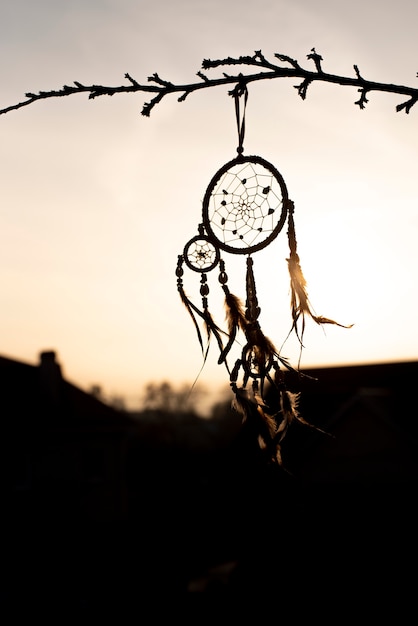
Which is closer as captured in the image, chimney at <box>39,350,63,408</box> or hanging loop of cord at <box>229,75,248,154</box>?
hanging loop of cord at <box>229,75,248,154</box>

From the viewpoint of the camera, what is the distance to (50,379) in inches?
1102

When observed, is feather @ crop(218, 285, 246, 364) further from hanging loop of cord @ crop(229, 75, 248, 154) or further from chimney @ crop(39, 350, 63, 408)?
chimney @ crop(39, 350, 63, 408)

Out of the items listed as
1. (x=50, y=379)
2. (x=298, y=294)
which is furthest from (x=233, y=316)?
(x=50, y=379)

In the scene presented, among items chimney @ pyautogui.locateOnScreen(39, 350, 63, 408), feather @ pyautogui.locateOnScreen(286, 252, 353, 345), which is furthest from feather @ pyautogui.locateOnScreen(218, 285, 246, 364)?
chimney @ pyautogui.locateOnScreen(39, 350, 63, 408)

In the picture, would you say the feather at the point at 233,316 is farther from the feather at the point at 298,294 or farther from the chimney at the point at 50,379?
the chimney at the point at 50,379

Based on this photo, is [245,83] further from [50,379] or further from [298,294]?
[50,379]

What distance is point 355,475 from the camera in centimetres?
2133

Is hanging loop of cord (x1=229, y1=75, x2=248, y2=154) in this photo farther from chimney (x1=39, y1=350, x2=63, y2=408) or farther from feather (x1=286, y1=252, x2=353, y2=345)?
chimney (x1=39, y1=350, x2=63, y2=408)

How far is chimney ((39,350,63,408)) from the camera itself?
27.8 m

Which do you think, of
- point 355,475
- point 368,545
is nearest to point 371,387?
point 355,475

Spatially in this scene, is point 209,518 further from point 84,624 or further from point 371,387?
point 84,624

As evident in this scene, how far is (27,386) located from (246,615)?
574 inches

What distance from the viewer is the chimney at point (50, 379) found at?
91.1 feet

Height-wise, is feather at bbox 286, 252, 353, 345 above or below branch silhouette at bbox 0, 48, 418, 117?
below
